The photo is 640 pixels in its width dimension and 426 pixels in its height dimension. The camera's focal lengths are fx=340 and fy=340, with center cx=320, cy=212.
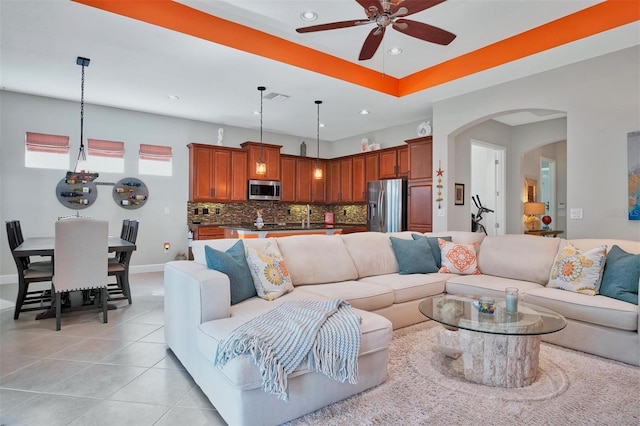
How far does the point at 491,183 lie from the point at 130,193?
684cm

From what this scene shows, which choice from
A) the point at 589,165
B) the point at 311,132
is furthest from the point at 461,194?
the point at 311,132

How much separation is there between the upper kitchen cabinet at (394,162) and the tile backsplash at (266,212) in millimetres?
1266

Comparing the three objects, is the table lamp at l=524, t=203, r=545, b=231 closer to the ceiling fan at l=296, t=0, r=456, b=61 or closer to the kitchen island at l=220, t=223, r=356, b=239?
the kitchen island at l=220, t=223, r=356, b=239

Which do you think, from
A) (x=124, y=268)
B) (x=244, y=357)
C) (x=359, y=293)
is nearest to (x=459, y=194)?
(x=359, y=293)

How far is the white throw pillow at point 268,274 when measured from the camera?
8.46ft

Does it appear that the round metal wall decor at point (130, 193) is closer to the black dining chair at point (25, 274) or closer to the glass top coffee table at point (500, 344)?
the black dining chair at point (25, 274)

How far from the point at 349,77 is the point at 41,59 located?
3.66 m

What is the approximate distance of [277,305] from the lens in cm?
235

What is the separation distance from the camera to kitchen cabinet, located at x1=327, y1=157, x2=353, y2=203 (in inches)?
303

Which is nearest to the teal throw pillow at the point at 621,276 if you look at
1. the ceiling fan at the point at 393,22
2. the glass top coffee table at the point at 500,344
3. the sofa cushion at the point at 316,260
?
the glass top coffee table at the point at 500,344

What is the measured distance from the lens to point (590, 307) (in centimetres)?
258

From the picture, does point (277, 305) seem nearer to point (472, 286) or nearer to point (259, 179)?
point (472, 286)

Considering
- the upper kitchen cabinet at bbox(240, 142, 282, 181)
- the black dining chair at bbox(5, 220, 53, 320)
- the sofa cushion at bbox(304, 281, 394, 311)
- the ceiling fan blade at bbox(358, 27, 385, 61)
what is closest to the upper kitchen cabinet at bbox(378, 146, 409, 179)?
the upper kitchen cabinet at bbox(240, 142, 282, 181)

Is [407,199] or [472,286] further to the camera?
[407,199]
